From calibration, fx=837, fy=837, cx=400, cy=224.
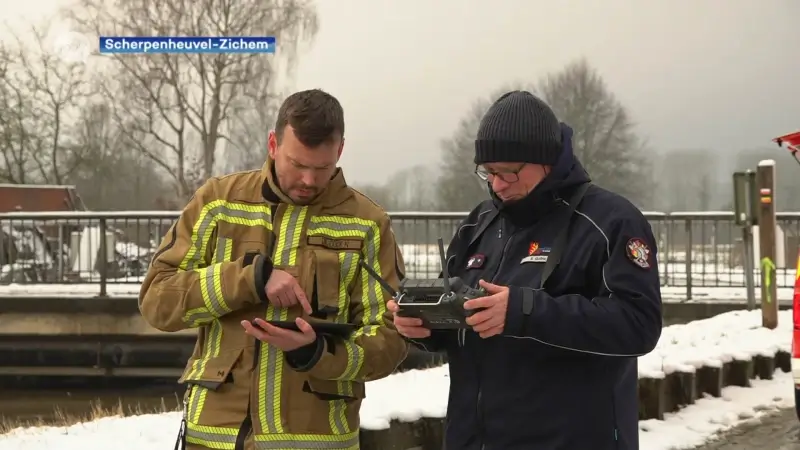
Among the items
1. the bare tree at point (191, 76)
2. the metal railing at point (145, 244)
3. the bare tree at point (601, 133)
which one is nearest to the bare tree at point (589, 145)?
the bare tree at point (601, 133)

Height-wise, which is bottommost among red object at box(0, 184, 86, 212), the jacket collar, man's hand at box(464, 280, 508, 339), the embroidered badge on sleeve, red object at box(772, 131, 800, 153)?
man's hand at box(464, 280, 508, 339)

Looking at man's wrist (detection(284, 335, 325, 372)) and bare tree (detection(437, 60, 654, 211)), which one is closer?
man's wrist (detection(284, 335, 325, 372))

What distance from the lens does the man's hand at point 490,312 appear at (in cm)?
205

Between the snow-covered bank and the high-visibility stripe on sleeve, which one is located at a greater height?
the high-visibility stripe on sleeve

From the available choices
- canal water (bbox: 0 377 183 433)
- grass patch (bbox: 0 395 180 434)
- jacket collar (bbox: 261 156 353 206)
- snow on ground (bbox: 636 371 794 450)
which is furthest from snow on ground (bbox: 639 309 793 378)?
canal water (bbox: 0 377 183 433)

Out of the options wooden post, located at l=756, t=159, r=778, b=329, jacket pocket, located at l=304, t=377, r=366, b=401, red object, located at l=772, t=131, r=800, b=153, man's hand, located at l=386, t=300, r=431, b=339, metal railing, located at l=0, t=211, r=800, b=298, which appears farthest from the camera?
metal railing, located at l=0, t=211, r=800, b=298

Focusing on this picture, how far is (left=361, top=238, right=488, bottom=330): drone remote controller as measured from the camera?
6.77 ft

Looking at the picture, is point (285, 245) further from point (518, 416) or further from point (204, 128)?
point (204, 128)

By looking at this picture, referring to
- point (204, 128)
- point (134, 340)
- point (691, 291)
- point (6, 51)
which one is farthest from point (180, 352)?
point (6, 51)

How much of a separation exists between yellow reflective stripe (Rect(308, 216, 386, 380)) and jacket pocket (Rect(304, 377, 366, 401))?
0.51ft

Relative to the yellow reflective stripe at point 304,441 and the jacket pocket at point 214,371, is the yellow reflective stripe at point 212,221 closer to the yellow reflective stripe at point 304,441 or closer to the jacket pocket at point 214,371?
the jacket pocket at point 214,371

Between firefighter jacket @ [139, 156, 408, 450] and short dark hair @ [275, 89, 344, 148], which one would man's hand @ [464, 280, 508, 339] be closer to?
firefighter jacket @ [139, 156, 408, 450]

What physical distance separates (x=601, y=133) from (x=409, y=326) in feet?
130

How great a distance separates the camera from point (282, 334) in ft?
7.29
